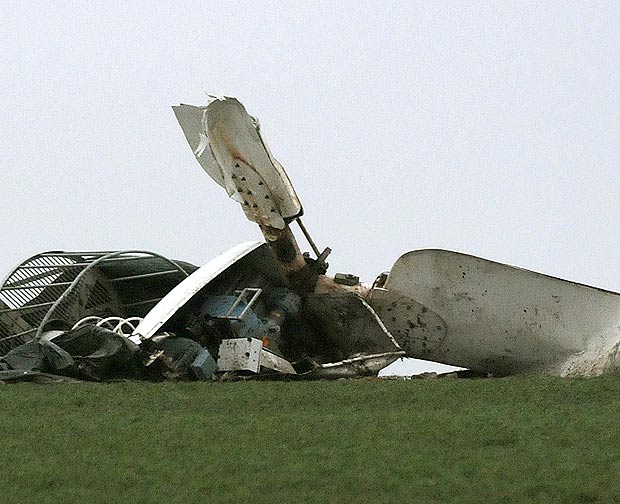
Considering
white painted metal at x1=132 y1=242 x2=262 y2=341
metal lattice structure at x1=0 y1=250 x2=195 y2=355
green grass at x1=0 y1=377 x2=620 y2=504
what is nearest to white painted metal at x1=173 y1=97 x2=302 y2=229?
white painted metal at x1=132 y1=242 x2=262 y2=341

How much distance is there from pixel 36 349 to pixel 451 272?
3.02 metres

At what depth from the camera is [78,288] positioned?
11.2 m

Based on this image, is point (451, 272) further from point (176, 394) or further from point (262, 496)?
point (262, 496)

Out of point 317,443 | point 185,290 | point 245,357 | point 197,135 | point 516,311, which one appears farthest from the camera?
point 197,135

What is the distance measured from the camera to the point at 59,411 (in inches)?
289

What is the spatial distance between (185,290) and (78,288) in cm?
128

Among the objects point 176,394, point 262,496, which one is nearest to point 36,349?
point 176,394

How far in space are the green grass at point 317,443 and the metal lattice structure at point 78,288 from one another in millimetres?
2674

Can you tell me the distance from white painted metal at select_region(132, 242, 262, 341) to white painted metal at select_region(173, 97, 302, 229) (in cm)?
29

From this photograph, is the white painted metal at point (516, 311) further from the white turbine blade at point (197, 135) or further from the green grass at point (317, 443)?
the green grass at point (317, 443)

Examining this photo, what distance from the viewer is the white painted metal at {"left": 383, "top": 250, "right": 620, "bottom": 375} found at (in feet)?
34.0

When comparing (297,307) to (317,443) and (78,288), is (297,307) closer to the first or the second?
(78,288)

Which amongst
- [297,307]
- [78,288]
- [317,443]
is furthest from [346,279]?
[317,443]

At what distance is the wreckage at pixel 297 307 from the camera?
33.1 ft
